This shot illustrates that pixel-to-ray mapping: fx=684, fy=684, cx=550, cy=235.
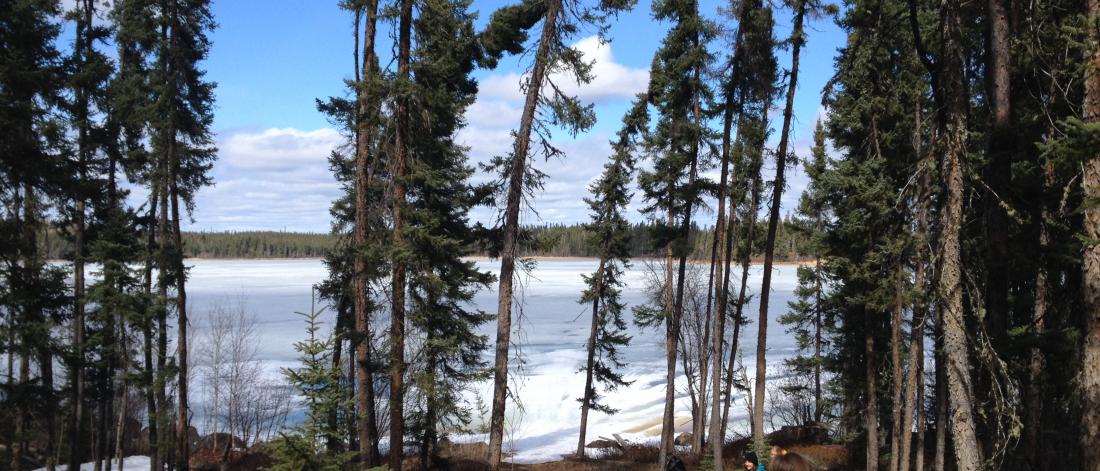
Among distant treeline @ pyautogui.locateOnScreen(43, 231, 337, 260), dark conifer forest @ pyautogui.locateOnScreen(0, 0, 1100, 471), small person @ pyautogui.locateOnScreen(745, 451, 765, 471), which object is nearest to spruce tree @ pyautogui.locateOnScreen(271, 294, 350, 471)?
dark conifer forest @ pyautogui.locateOnScreen(0, 0, 1100, 471)

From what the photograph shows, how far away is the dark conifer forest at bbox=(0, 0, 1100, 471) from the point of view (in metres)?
8.19

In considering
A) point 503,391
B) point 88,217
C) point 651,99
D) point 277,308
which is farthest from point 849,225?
point 277,308

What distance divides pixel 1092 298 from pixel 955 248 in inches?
56.0

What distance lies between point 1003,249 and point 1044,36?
3697mm

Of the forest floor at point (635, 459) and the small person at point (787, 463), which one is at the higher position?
the small person at point (787, 463)

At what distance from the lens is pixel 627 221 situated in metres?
24.4

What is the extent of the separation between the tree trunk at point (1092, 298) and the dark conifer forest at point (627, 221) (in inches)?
0.9

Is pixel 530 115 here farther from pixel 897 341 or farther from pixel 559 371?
pixel 559 371

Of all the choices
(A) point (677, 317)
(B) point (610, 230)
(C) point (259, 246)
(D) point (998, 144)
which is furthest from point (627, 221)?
(C) point (259, 246)

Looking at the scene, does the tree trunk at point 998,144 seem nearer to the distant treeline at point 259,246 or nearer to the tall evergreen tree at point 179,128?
the tall evergreen tree at point 179,128

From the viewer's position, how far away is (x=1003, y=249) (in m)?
9.00

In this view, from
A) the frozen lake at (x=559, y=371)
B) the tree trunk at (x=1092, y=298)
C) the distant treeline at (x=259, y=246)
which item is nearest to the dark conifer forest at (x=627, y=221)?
the tree trunk at (x=1092, y=298)

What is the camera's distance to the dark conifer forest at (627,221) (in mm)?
8188

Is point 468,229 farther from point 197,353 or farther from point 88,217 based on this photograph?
point 197,353
